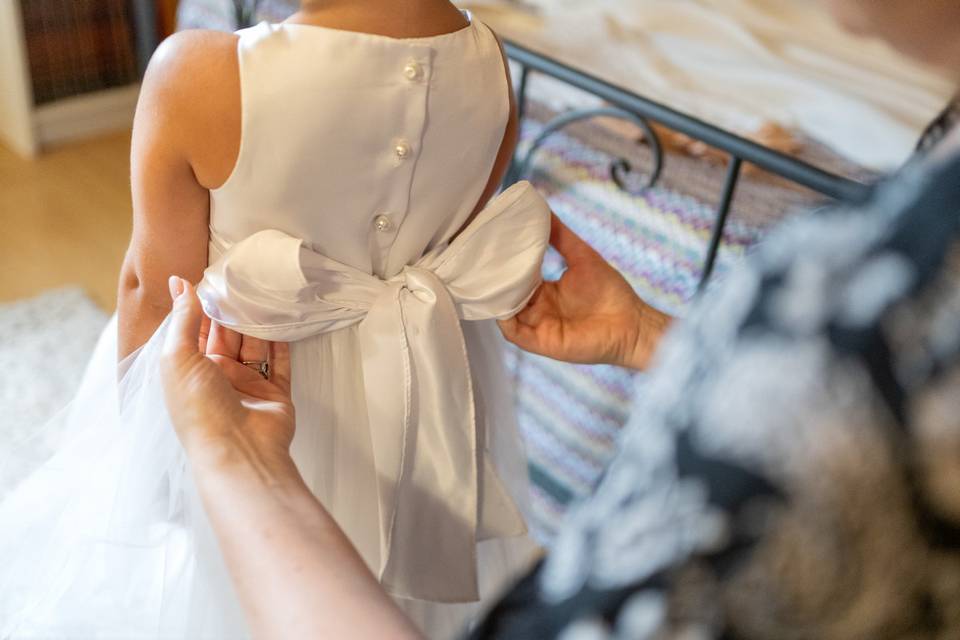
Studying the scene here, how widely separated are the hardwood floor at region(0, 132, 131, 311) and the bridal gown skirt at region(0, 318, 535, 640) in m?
1.54

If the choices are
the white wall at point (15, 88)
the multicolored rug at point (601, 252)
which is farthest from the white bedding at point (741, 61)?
the white wall at point (15, 88)

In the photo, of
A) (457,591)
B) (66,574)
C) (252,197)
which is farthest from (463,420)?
Result: (66,574)

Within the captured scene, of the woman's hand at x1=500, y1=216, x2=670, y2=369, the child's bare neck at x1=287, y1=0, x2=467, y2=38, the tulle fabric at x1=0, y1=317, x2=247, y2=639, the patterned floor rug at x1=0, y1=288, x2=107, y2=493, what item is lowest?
the patterned floor rug at x1=0, y1=288, x2=107, y2=493

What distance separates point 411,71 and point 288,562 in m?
0.49

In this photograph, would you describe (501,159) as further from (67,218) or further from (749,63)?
(67,218)

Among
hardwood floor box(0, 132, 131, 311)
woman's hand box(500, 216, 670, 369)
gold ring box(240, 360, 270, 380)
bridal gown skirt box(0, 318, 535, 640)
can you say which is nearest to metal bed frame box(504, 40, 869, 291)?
woman's hand box(500, 216, 670, 369)

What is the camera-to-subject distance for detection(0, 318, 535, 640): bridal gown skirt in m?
0.94

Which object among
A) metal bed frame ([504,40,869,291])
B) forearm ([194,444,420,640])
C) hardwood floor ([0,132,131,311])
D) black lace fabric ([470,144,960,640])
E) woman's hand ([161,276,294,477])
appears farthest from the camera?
hardwood floor ([0,132,131,311])

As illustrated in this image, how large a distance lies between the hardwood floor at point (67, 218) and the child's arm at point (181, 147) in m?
1.72

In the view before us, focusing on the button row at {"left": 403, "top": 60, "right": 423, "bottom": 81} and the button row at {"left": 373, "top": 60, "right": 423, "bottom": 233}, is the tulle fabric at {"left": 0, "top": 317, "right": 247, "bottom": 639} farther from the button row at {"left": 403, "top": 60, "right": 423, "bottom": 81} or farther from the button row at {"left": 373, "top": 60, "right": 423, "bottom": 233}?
the button row at {"left": 403, "top": 60, "right": 423, "bottom": 81}

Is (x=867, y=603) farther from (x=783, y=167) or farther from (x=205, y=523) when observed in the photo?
(x=783, y=167)

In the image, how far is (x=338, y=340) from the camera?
1.02 metres

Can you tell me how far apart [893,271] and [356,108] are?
2.00 ft

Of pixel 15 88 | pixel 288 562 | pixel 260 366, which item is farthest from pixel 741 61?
pixel 15 88
